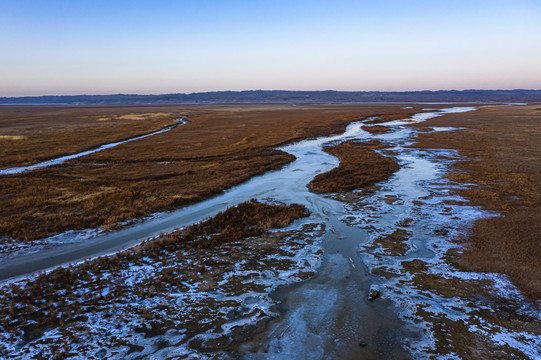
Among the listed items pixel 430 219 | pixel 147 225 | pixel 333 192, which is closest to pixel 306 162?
pixel 333 192

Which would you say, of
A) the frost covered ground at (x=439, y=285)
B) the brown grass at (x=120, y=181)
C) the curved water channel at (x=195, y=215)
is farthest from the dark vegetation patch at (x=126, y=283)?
the frost covered ground at (x=439, y=285)

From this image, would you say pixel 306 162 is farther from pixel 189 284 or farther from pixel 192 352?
pixel 192 352

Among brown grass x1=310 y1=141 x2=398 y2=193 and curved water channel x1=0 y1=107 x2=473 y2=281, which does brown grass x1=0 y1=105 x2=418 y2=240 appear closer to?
curved water channel x1=0 y1=107 x2=473 y2=281

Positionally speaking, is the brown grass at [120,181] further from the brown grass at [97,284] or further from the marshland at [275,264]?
the brown grass at [97,284]

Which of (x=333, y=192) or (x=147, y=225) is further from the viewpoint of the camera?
(x=333, y=192)

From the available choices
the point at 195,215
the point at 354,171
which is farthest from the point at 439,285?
the point at 354,171

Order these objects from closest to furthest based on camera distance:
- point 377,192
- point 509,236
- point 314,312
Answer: point 314,312 → point 509,236 → point 377,192

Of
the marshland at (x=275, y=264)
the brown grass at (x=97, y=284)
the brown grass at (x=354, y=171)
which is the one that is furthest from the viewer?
the brown grass at (x=354, y=171)
